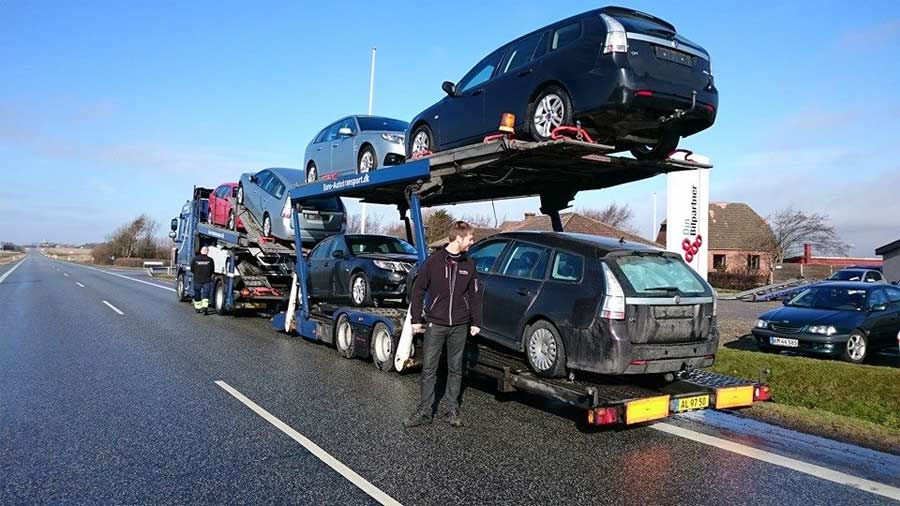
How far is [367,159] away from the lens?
10.6 meters

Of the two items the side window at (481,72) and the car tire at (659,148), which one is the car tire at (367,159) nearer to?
the side window at (481,72)

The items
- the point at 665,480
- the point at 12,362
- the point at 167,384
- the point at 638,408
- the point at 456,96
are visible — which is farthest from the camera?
the point at 12,362

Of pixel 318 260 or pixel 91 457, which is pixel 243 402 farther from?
pixel 318 260

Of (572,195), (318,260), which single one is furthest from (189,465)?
(318,260)

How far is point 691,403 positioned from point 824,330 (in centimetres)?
716

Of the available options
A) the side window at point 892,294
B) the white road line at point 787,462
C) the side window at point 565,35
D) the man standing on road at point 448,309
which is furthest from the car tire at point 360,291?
the side window at point 892,294

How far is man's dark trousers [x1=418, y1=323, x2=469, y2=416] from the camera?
6234 mm

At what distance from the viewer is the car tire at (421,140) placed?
891cm

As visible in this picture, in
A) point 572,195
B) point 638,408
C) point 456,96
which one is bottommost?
point 638,408

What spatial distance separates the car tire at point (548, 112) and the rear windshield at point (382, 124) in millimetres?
4036

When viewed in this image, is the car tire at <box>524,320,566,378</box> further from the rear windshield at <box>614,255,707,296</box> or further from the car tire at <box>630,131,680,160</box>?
the car tire at <box>630,131,680,160</box>

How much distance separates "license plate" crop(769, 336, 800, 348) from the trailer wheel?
24.8 feet

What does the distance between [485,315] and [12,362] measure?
22.5 ft

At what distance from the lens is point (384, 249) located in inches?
445
